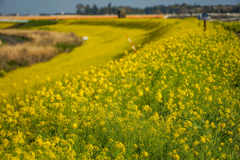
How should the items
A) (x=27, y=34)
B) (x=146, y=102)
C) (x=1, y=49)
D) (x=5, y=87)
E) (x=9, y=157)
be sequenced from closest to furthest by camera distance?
(x=9, y=157) < (x=146, y=102) < (x=5, y=87) < (x=1, y=49) < (x=27, y=34)

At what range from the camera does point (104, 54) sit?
1869 cm

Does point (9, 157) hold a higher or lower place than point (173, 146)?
higher

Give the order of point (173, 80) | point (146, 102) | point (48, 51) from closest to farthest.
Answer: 1. point (146, 102)
2. point (173, 80)
3. point (48, 51)

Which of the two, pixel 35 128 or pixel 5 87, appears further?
pixel 5 87

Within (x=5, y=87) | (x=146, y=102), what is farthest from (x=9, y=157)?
(x=5, y=87)

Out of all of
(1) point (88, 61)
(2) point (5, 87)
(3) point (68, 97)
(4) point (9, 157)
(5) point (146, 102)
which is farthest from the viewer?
(1) point (88, 61)

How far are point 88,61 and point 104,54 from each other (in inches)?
91.5

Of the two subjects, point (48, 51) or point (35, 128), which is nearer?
point (35, 128)

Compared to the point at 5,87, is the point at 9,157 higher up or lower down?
higher up

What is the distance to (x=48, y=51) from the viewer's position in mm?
18266

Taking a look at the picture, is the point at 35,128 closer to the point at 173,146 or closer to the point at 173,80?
the point at 173,146

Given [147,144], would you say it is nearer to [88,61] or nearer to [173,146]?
[173,146]

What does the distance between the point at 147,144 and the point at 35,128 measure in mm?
2056

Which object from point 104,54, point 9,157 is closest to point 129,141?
point 9,157
